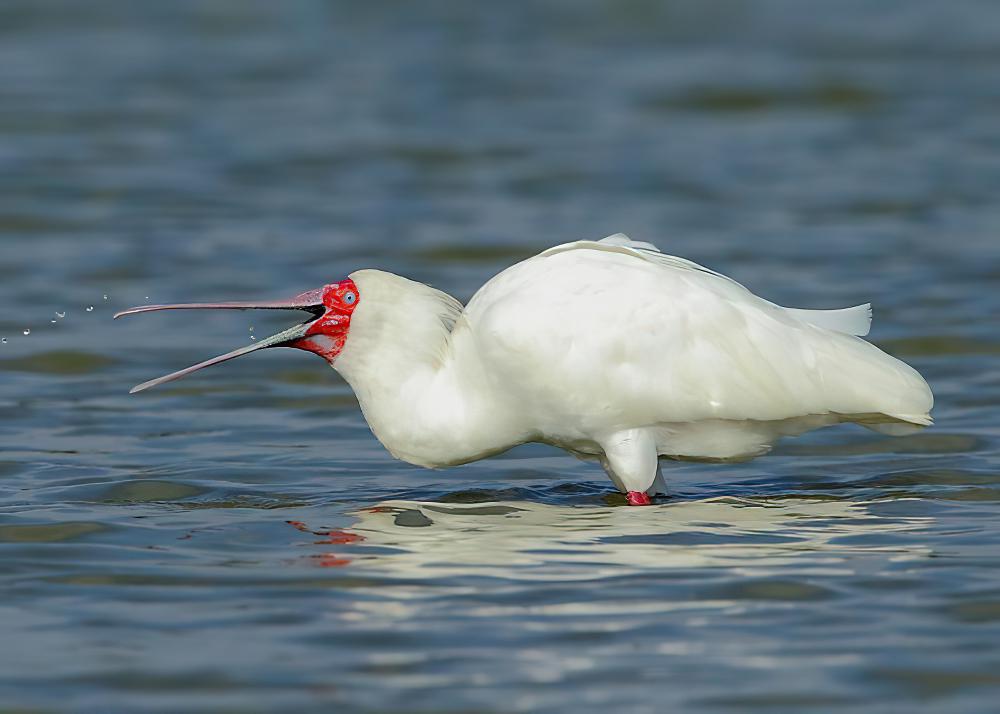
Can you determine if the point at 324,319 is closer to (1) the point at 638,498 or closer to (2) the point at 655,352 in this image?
(2) the point at 655,352

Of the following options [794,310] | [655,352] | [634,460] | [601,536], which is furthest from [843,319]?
[601,536]

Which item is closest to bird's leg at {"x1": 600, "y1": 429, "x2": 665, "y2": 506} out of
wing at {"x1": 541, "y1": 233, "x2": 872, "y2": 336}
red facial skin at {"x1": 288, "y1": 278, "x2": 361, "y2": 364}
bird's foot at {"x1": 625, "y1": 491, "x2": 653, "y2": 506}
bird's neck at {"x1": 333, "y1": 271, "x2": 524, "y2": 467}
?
bird's foot at {"x1": 625, "y1": 491, "x2": 653, "y2": 506}

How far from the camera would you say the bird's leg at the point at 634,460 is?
870 cm

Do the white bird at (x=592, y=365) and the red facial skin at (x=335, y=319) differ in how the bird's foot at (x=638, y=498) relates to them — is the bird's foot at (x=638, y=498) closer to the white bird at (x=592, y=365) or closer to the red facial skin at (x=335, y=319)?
the white bird at (x=592, y=365)

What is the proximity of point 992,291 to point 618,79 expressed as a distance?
10684 mm

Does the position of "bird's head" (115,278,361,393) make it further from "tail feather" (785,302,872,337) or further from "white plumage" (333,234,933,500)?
"tail feather" (785,302,872,337)

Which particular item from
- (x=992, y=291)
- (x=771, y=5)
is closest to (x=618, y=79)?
(x=771, y=5)

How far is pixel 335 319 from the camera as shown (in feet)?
29.0

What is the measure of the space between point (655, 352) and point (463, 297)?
18.3 ft

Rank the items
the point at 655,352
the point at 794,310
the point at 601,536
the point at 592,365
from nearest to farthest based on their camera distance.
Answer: the point at 601,536 → the point at 592,365 → the point at 655,352 → the point at 794,310

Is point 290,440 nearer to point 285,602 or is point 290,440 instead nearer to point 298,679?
point 285,602

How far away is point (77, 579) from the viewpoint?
24.7ft

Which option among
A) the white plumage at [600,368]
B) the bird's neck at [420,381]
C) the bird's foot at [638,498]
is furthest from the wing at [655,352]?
the bird's foot at [638,498]

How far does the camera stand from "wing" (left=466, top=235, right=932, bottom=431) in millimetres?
8539
